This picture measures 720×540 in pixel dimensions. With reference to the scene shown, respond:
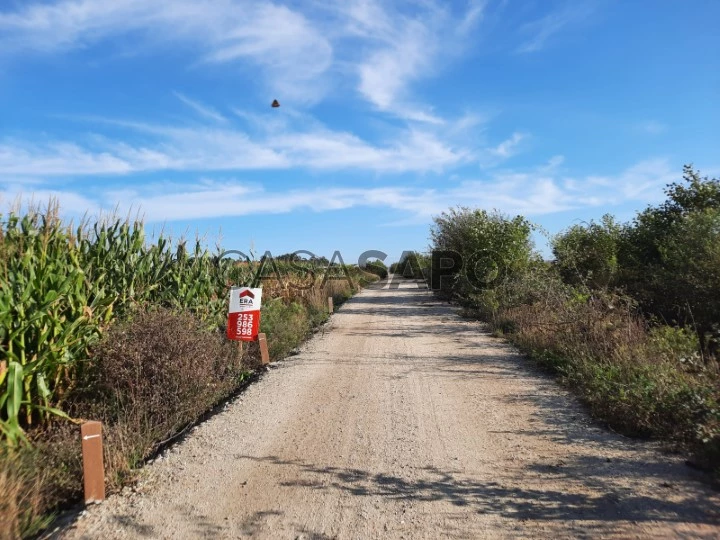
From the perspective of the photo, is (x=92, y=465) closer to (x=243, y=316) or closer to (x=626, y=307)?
(x=243, y=316)

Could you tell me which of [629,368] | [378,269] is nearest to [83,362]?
[629,368]

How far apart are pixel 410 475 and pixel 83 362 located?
4295 millimetres

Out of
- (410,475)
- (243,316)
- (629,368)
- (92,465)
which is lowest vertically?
(410,475)

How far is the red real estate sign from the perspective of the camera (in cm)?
885

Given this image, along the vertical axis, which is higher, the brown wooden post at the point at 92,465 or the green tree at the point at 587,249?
the green tree at the point at 587,249

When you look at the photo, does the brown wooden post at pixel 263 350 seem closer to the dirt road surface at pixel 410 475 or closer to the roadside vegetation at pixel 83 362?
the roadside vegetation at pixel 83 362

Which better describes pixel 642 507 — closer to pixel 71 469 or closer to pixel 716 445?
pixel 716 445

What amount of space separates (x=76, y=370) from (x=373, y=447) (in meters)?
3.81

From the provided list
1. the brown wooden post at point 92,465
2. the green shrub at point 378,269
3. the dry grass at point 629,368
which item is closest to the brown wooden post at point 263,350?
the dry grass at point 629,368

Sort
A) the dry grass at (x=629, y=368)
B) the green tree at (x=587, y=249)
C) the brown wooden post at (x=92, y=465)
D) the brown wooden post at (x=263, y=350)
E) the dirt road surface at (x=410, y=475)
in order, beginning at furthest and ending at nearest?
the green tree at (x=587, y=249)
the brown wooden post at (x=263, y=350)
the dry grass at (x=629, y=368)
the brown wooden post at (x=92, y=465)
the dirt road surface at (x=410, y=475)

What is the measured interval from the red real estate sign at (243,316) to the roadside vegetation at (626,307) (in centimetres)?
526

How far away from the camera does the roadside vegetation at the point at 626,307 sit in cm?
525

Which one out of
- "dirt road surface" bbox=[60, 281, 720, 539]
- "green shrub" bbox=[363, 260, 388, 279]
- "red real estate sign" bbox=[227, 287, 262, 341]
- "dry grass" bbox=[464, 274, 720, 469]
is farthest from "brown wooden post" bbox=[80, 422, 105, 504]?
"green shrub" bbox=[363, 260, 388, 279]

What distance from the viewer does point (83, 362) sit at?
6098mm
